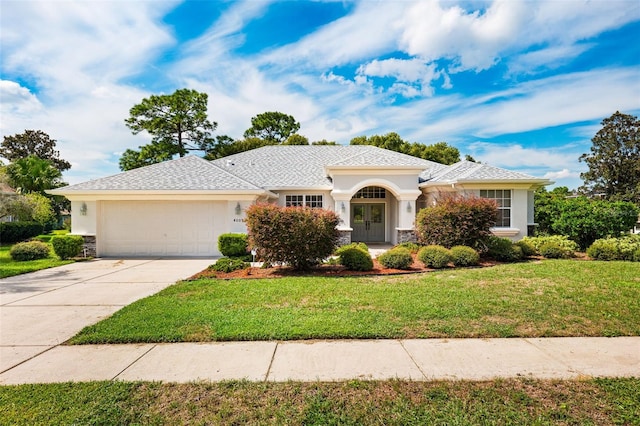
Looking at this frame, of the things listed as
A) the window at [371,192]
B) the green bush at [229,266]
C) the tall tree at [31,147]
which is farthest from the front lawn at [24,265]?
the tall tree at [31,147]

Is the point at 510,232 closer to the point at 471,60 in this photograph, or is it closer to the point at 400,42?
the point at 471,60

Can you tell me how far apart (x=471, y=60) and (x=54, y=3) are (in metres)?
14.0

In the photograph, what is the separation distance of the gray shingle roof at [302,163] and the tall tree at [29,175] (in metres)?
17.5

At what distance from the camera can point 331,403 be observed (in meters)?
3.31

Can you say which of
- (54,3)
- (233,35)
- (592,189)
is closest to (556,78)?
(233,35)

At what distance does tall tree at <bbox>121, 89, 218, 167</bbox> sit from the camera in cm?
3010

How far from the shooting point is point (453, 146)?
110 feet

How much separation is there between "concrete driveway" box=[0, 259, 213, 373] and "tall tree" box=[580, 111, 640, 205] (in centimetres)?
4280

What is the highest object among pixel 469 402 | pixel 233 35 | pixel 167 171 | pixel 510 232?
pixel 233 35

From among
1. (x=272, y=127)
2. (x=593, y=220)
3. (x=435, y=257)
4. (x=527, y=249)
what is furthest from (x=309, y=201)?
(x=272, y=127)

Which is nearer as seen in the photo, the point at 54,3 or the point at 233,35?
the point at 54,3

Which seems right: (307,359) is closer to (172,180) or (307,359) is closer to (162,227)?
(162,227)

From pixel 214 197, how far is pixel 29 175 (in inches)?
877

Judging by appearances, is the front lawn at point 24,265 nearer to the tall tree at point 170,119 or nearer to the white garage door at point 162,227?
the white garage door at point 162,227
